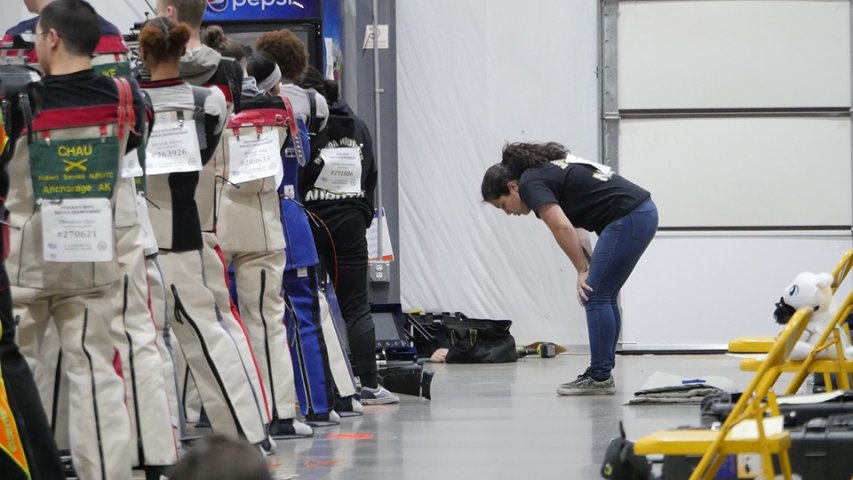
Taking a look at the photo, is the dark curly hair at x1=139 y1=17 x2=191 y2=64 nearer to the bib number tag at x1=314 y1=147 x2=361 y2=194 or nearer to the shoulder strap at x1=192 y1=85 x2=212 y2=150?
the shoulder strap at x1=192 y1=85 x2=212 y2=150

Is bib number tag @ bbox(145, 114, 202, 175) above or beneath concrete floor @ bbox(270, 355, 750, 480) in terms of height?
above

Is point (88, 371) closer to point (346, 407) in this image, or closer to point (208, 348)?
point (208, 348)

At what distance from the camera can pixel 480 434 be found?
214 inches

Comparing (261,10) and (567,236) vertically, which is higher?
(261,10)

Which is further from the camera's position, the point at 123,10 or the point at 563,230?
the point at 123,10

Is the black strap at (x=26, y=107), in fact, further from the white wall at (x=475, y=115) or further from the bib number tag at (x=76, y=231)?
the white wall at (x=475, y=115)

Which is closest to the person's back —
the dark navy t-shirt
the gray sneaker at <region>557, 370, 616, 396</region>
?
the dark navy t-shirt

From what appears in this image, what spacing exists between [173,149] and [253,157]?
826 mm

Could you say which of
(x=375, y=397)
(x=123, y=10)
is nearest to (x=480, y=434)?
(x=375, y=397)

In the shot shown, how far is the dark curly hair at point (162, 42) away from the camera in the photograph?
14.5 feet

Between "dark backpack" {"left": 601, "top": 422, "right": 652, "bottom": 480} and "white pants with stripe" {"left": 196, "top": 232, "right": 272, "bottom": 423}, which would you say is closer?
"dark backpack" {"left": 601, "top": 422, "right": 652, "bottom": 480}

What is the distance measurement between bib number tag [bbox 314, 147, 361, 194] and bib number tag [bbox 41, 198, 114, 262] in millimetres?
2619

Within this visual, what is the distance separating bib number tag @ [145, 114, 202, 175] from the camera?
440 cm

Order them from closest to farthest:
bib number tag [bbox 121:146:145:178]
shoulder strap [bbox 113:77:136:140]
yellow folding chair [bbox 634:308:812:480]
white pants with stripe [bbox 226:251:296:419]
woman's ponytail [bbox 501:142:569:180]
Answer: yellow folding chair [bbox 634:308:812:480]
shoulder strap [bbox 113:77:136:140]
bib number tag [bbox 121:146:145:178]
white pants with stripe [bbox 226:251:296:419]
woman's ponytail [bbox 501:142:569:180]
